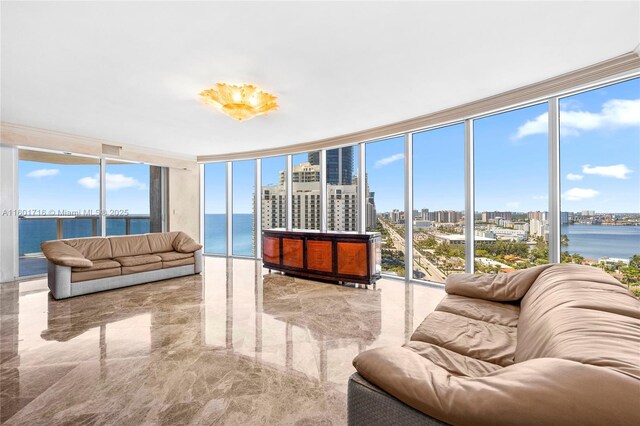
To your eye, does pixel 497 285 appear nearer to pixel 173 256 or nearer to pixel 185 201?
pixel 173 256

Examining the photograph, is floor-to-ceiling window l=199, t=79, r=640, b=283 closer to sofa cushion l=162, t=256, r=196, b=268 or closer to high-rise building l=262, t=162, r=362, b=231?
high-rise building l=262, t=162, r=362, b=231

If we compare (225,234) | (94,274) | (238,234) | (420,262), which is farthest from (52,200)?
(420,262)

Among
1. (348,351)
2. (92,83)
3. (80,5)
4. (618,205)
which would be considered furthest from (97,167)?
(618,205)

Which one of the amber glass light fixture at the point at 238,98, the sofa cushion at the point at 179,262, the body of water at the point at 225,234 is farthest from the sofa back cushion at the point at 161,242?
the amber glass light fixture at the point at 238,98

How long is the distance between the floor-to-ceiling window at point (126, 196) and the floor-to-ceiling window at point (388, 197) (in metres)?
5.59

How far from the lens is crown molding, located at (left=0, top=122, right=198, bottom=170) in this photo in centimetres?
482

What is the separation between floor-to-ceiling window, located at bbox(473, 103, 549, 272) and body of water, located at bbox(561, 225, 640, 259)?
26cm

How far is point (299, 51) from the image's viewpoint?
2.66 m

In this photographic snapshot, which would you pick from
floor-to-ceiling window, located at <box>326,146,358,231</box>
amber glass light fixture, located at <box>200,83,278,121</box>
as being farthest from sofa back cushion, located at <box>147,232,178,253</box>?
amber glass light fixture, located at <box>200,83,278,121</box>

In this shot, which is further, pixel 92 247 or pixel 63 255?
pixel 92 247

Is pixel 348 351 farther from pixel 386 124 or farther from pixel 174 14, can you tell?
pixel 386 124

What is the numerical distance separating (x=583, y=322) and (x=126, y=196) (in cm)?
804

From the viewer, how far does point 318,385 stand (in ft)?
6.59

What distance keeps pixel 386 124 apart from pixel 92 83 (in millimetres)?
4134
